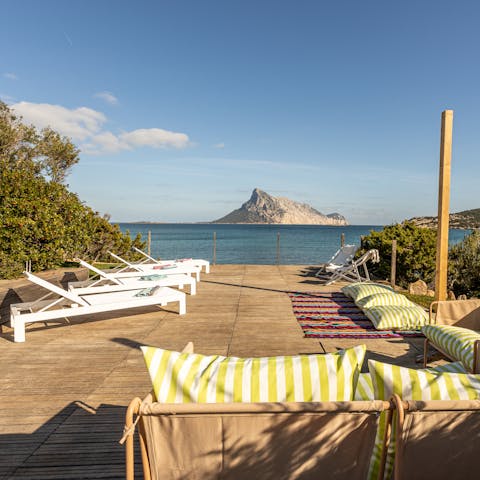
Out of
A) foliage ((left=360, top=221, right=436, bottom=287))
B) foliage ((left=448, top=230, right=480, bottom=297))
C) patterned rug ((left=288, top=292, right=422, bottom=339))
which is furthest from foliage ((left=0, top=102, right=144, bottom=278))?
foliage ((left=448, top=230, right=480, bottom=297))

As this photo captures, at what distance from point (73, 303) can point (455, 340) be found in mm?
4876

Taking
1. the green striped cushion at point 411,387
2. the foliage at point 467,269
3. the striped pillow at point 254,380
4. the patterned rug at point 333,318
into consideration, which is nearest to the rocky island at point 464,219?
the foliage at point 467,269

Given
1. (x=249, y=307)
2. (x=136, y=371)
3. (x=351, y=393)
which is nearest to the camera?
(x=351, y=393)

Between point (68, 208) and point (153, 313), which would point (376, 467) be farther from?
point (68, 208)

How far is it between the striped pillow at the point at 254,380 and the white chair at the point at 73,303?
361cm

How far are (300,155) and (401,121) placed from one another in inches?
466

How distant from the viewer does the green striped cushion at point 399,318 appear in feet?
15.8

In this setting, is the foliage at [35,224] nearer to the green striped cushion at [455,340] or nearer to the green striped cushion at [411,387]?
the green striped cushion at [455,340]

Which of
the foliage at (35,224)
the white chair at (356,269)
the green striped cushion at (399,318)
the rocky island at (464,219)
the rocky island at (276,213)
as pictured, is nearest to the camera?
the green striped cushion at (399,318)

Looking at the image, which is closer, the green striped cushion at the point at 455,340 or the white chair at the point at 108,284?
the green striped cushion at the point at 455,340

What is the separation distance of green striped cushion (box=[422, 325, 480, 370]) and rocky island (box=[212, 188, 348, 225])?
5739 inches

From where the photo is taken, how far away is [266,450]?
136 cm

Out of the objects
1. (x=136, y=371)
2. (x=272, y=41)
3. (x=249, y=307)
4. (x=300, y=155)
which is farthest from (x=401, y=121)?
(x=136, y=371)

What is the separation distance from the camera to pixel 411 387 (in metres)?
1.44
